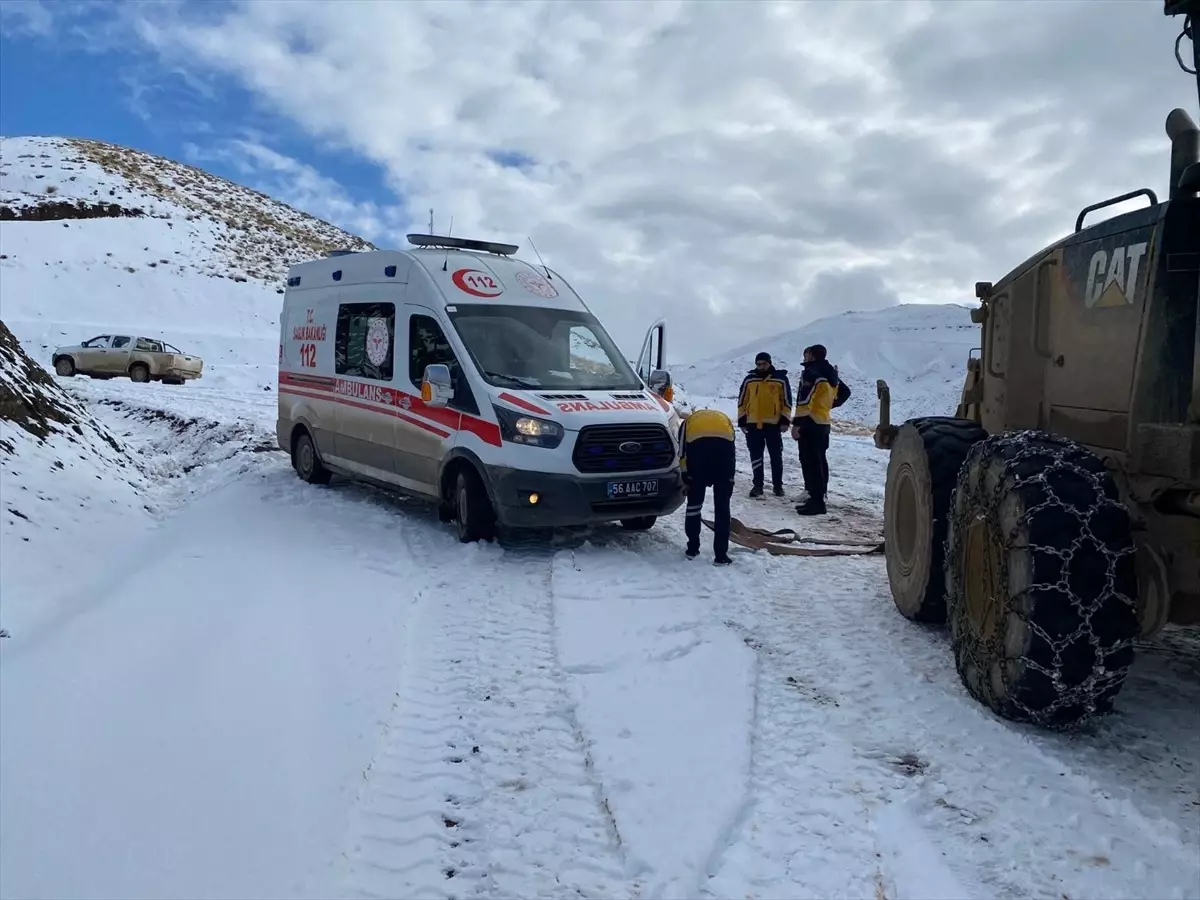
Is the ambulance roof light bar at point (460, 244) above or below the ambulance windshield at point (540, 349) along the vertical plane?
above

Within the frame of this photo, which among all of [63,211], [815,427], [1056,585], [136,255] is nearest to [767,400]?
[815,427]

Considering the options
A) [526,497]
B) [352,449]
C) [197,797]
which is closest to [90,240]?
[352,449]

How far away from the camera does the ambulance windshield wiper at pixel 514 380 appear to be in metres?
7.86

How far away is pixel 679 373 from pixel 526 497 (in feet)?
116

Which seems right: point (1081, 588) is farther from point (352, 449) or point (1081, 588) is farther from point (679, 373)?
point (679, 373)

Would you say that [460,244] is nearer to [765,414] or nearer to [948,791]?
[765,414]

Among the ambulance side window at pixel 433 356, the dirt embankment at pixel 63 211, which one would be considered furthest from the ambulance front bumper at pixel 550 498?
the dirt embankment at pixel 63 211

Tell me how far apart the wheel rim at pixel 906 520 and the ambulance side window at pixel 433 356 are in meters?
3.50

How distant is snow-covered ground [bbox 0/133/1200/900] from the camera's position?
3.16 meters

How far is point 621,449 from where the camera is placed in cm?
762

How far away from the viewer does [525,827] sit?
346cm

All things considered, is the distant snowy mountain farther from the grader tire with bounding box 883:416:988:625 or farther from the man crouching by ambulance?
the grader tire with bounding box 883:416:988:625

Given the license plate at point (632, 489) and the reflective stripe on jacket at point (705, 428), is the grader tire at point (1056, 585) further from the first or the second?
the license plate at point (632, 489)

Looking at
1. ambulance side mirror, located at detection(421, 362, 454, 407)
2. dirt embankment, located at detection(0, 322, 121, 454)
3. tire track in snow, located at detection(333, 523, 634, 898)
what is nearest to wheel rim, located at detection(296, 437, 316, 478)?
dirt embankment, located at detection(0, 322, 121, 454)
